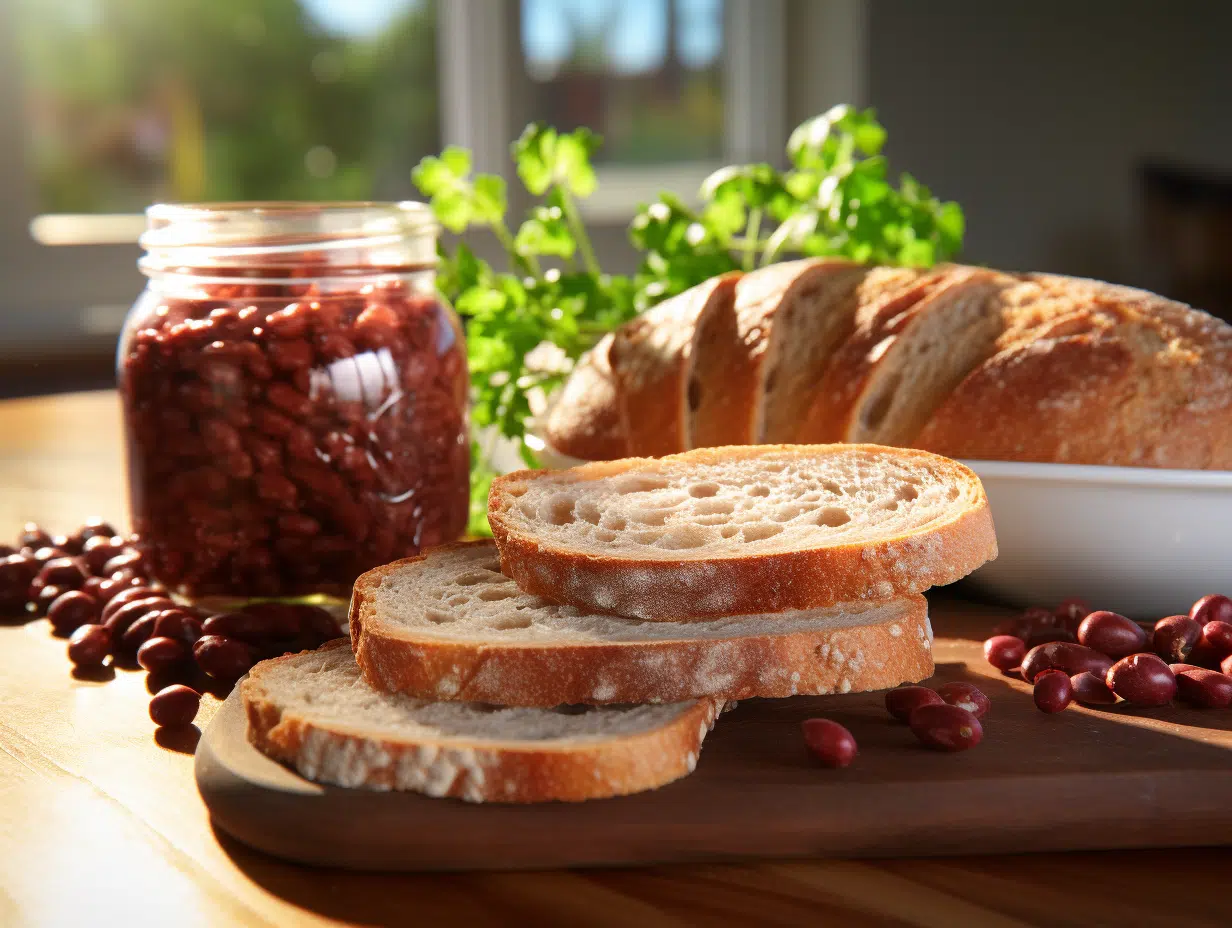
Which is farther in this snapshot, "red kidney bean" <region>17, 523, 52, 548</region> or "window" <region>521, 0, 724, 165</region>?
"window" <region>521, 0, 724, 165</region>

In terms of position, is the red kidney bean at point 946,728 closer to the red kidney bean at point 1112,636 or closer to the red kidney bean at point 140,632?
the red kidney bean at point 1112,636

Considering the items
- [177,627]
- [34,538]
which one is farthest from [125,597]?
[34,538]

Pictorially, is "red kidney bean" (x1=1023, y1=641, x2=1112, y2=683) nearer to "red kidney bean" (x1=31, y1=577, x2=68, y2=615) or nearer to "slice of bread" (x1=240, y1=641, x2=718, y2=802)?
"slice of bread" (x1=240, y1=641, x2=718, y2=802)

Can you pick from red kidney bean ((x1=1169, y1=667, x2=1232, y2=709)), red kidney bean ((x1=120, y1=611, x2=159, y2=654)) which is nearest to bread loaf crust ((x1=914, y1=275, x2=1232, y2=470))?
red kidney bean ((x1=1169, y1=667, x2=1232, y2=709))

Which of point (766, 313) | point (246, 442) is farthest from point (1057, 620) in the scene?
point (246, 442)

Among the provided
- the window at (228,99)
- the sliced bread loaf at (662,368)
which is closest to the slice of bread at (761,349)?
the sliced bread loaf at (662,368)
